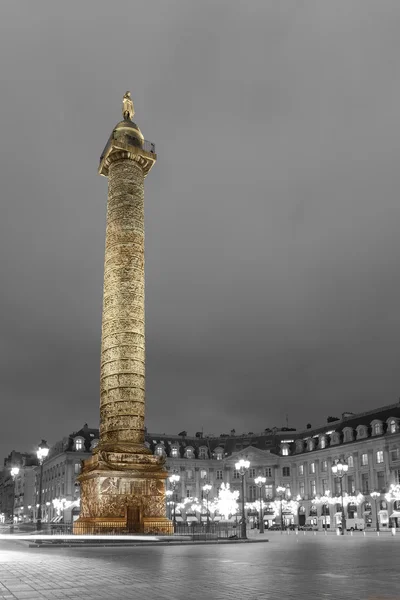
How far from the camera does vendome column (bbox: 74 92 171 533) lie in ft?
86.4

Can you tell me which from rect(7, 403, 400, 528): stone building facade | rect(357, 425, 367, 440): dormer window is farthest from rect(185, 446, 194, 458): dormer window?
rect(357, 425, 367, 440): dormer window

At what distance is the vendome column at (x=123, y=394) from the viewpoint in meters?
26.3

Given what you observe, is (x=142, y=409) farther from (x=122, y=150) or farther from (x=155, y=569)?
(x=155, y=569)

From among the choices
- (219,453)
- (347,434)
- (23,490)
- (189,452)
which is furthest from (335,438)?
(23,490)

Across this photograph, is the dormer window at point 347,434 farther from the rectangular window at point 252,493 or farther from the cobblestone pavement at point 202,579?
the cobblestone pavement at point 202,579

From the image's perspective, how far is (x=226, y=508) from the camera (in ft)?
208

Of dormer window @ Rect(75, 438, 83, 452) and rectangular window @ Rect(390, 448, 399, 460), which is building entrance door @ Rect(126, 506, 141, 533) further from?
dormer window @ Rect(75, 438, 83, 452)

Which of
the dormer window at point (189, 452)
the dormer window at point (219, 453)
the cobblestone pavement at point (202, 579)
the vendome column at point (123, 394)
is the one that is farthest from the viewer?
the dormer window at point (219, 453)

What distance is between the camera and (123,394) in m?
27.8

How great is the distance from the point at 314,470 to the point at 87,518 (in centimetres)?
4929

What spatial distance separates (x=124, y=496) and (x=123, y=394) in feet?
14.4

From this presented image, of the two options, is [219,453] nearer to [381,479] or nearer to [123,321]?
[381,479]

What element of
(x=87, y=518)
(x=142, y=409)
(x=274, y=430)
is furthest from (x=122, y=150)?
(x=274, y=430)

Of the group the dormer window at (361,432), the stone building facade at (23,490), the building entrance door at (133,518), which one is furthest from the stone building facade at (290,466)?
the building entrance door at (133,518)
